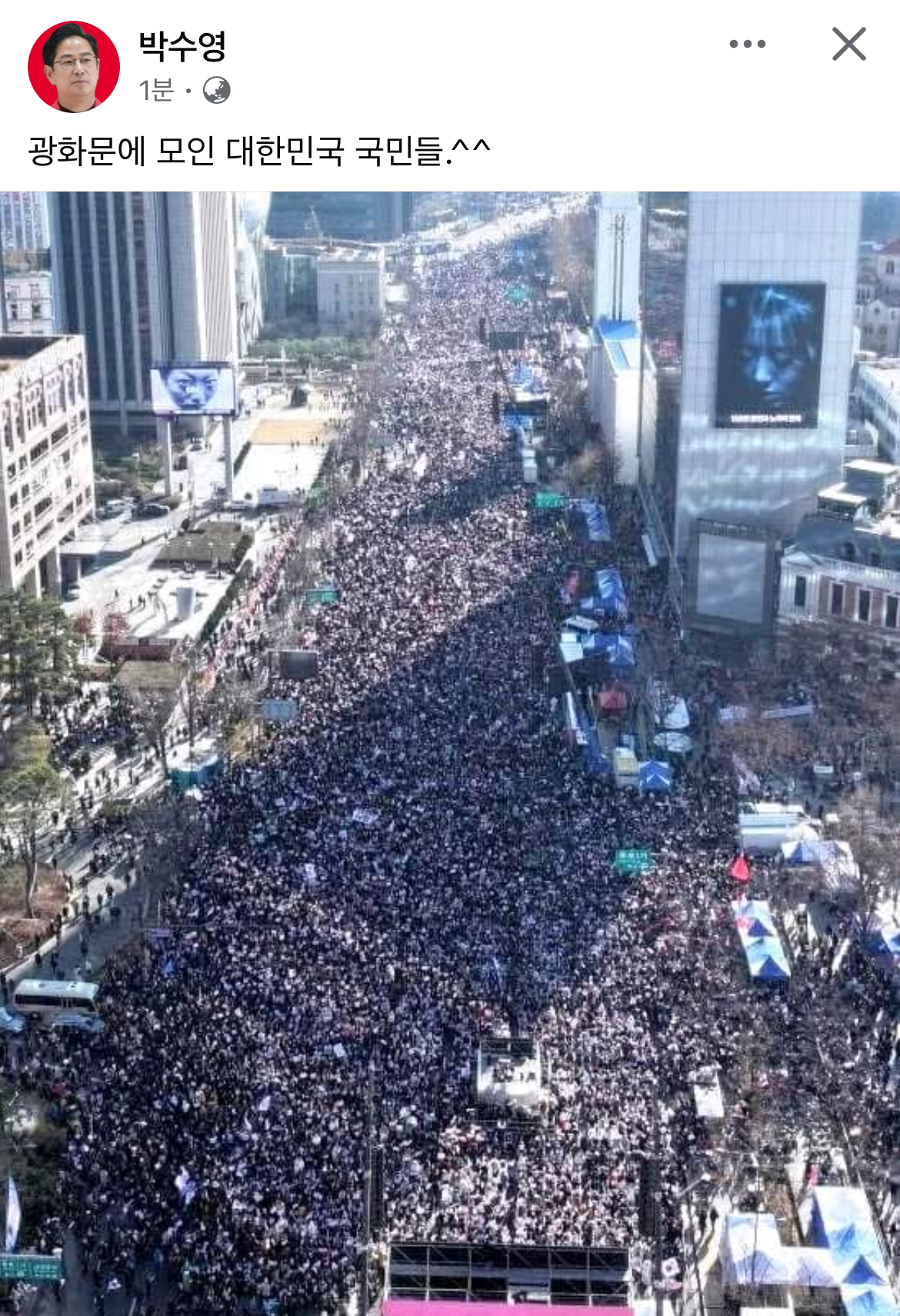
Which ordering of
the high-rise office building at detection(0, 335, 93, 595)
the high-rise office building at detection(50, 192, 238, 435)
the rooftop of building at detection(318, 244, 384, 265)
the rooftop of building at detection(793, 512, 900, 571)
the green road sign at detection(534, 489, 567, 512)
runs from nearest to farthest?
the rooftop of building at detection(793, 512, 900, 571) < the high-rise office building at detection(0, 335, 93, 595) < the green road sign at detection(534, 489, 567, 512) < the high-rise office building at detection(50, 192, 238, 435) < the rooftop of building at detection(318, 244, 384, 265)

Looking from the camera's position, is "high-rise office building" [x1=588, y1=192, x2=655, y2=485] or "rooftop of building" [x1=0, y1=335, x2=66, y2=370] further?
"high-rise office building" [x1=588, y1=192, x2=655, y2=485]

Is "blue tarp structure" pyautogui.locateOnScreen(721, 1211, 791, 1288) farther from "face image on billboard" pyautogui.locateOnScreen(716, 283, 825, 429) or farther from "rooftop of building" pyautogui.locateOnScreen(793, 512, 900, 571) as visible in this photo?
"face image on billboard" pyautogui.locateOnScreen(716, 283, 825, 429)

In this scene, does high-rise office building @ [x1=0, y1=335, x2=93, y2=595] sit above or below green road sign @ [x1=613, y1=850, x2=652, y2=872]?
above

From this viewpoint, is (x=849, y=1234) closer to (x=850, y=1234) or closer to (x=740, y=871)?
(x=850, y=1234)

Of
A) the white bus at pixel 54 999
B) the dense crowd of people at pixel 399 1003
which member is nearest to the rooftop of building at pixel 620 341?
the dense crowd of people at pixel 399 1003

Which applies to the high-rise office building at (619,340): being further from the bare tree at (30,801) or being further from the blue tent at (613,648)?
the bare tree at (30,801)

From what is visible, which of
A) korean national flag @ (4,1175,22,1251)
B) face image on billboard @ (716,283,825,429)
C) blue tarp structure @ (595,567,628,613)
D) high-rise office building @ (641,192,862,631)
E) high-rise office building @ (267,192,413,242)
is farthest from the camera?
high-rise office building @ (267,192,413,242)

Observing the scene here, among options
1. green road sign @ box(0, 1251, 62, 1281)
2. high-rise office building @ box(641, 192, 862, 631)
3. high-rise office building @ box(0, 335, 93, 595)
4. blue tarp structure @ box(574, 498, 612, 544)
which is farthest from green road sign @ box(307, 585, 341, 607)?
green road sign @ box(0, 1251, 62, 1281)
